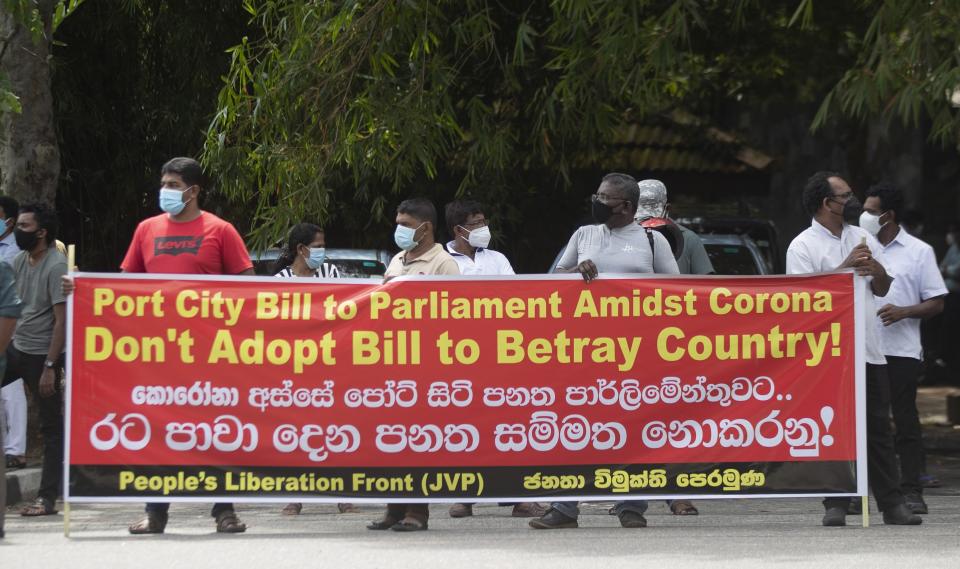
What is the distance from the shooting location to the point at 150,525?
8414 mm

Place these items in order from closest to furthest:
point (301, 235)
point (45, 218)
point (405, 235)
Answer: point (405, 235)
point (45, 218)
point (301, 235)

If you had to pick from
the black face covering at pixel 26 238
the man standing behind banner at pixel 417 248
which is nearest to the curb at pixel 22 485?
the black face covering at pixel 26 238

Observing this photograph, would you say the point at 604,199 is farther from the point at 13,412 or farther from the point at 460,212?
the point at 13,412

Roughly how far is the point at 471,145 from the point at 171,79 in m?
4.20

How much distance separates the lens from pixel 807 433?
8.52 metres

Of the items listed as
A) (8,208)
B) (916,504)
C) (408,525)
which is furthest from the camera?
(8,208)

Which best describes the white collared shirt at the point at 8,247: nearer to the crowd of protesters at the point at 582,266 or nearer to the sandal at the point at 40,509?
the crowd of protesters at the point at 582,266

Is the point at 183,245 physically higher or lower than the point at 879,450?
higher

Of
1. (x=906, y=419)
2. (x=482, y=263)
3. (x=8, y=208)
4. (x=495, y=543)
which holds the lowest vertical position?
(x=495, y=543)

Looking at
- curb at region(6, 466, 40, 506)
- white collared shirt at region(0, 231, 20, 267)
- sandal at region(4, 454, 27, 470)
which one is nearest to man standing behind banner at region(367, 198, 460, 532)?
curb at region(6, 466, 40, 506)

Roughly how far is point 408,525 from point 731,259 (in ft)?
17.6

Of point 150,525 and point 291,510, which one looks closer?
point 150,525

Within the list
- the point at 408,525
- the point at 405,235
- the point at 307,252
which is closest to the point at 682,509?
the point at 408,525

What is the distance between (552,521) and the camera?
8.56 meters
